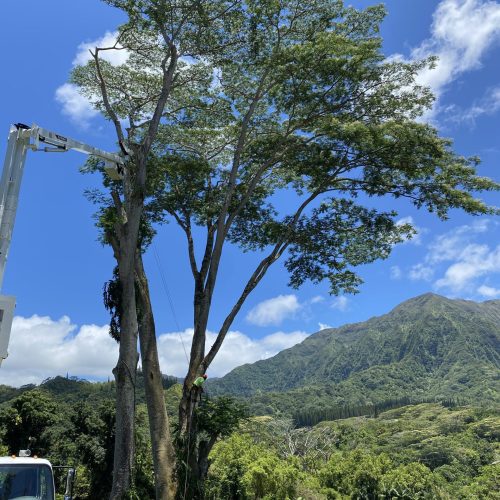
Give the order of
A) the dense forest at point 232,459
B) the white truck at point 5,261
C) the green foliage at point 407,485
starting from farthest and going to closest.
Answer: the green foliage at point 407,485, the dense forest at point 232,459, the white truck at point 5,261

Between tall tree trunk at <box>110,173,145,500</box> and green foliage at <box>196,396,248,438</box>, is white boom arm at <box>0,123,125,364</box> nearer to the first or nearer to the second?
tall tree trunk at <box>110,173,145,500</box>

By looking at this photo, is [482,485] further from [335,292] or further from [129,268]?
[129,268]

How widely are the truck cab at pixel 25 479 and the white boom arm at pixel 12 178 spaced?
7.58ft

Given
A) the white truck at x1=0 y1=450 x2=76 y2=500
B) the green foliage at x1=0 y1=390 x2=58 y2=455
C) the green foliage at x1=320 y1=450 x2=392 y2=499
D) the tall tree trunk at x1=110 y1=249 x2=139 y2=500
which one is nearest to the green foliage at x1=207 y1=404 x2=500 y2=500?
the green foliage at x1=320 y1=450 x2=392 y2=499

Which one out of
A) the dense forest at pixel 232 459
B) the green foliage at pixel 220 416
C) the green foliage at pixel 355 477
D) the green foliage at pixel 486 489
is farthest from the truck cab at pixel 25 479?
the green foliage at pixel 486 489

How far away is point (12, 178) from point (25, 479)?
4442 millimetres

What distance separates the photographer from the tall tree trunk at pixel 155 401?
10.1m

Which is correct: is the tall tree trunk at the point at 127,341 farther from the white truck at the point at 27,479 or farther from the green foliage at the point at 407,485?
the green foliage at the point at 407,485

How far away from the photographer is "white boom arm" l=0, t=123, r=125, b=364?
5.81 meters

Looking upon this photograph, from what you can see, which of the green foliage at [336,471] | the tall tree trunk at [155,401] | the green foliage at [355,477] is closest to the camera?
the tall tree trunk at [155,401]

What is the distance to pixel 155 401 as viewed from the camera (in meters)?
10.6

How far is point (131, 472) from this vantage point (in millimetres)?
9945

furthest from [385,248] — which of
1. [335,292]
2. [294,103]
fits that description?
[294,103]

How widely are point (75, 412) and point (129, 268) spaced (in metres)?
26.3
